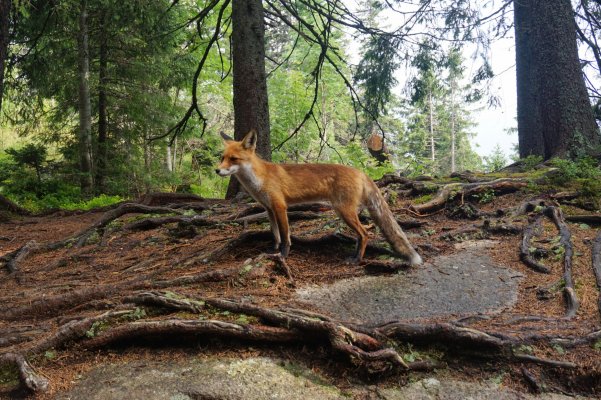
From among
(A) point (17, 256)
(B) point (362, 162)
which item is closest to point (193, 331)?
(A) point (17, 256)

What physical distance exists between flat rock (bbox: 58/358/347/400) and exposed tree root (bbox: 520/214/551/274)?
3316 millimetres

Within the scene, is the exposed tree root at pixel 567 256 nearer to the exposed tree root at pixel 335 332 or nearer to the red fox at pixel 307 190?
the red fox at pixel 307 190

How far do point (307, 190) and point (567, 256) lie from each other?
3.14 metres

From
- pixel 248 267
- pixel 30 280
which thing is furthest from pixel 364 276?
pixel 30 280

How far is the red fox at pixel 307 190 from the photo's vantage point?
17.5ft

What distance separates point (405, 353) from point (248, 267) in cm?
200

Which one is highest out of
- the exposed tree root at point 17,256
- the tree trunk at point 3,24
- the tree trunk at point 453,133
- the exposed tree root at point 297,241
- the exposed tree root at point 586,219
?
the tree trunk at point 453,133

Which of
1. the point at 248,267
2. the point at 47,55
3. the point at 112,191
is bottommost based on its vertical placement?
the point at 248,267

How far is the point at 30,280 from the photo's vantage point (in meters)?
5.46

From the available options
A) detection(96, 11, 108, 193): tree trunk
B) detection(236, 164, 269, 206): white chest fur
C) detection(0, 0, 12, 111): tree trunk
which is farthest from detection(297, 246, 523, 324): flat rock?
detection(96, 11, 108, 193): tree trunk

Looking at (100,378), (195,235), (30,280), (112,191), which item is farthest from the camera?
(112,191)

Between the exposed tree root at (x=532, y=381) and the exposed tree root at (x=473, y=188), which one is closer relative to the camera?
the exposed tree root at (x=532, y=381)

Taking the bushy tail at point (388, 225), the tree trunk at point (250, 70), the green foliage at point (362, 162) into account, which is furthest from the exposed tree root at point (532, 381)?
the green foliage at point (362, 162)

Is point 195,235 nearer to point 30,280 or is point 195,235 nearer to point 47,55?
point 30,280
